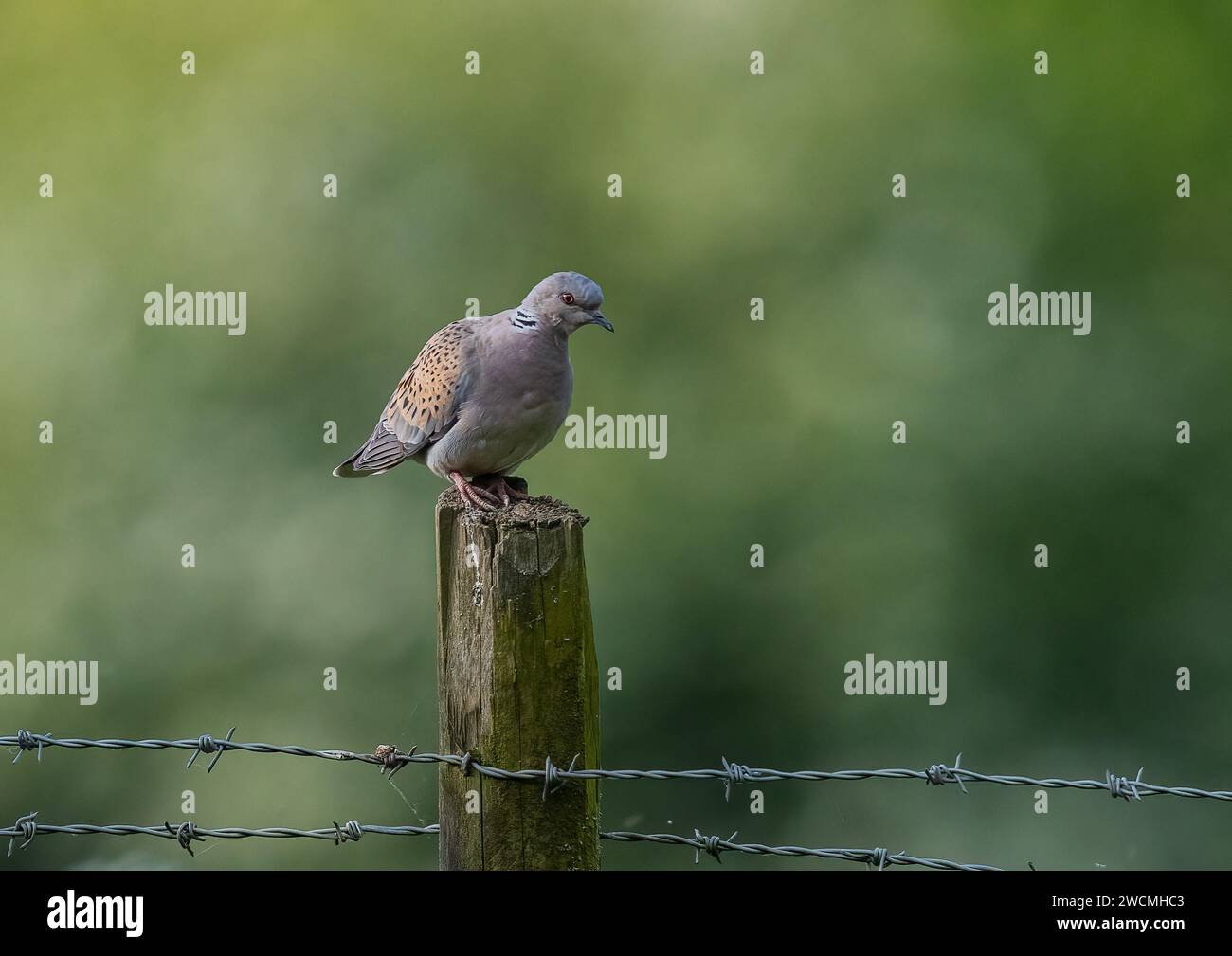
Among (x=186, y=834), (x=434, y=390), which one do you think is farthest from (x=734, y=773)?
(x=434, y=390)

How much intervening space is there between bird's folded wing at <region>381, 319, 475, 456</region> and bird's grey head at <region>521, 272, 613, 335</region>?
35 cm

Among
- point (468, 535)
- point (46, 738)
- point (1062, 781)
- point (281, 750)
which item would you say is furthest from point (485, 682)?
point (1062, 781)

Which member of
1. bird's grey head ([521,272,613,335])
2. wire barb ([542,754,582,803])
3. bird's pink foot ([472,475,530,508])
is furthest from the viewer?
bird's pink foot ([472,475,530,508])

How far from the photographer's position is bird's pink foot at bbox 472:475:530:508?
4746 millimetres

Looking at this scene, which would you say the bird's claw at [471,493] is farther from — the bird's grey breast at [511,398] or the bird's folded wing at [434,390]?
the bird's folded wing at [434,390]

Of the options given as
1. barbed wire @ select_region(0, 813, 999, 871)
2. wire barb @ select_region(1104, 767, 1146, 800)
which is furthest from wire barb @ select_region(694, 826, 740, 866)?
wire barb @ select_region(1104, 767, 1146, 800)

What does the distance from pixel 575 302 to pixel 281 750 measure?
6.54 feet

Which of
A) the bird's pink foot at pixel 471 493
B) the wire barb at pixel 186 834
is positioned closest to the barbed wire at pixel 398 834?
the wire barb at pixel 186 834

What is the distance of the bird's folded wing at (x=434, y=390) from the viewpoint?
4758 mm

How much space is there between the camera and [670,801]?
11.5 meters

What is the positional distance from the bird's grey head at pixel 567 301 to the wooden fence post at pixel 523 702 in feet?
5.34

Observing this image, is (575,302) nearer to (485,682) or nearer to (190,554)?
(485,682)

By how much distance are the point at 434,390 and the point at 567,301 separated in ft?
2.01

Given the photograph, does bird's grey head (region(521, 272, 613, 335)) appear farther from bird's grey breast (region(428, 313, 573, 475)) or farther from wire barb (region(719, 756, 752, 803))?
wire barb (region(719, 756, 752, 803))
